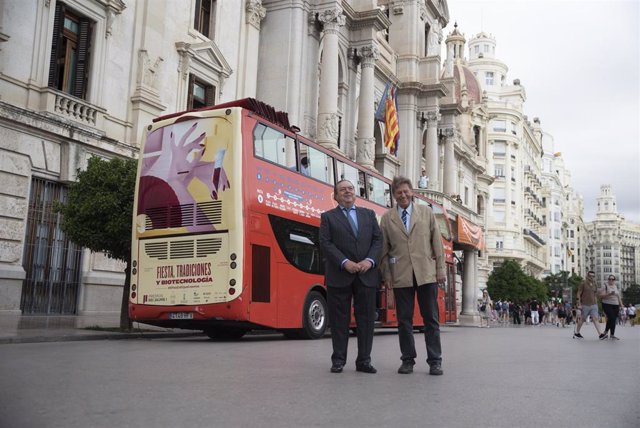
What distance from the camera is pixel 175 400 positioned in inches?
185

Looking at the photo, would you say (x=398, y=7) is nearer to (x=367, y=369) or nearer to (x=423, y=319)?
(x=423, y=319)

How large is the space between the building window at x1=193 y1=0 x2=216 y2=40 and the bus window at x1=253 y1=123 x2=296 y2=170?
1139 centimetres

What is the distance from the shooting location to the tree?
12562mm

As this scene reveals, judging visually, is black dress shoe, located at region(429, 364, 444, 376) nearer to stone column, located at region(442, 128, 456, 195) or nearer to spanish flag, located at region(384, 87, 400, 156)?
spanish flag, located at region(384, 87, 400, 156)

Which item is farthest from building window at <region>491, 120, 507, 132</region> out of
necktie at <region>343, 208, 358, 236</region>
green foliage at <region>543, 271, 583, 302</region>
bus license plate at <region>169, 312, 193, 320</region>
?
necktie at <region>343, 208, 358, 236</region>

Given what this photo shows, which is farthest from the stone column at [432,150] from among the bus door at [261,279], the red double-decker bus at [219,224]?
the bus door at [261,279]

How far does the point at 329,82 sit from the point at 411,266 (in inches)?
840

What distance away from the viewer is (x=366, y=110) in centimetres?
3159

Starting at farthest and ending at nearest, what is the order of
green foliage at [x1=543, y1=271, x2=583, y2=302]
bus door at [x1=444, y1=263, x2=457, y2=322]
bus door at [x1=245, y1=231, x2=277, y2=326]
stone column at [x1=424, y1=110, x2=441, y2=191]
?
1. green foliage at [x1=543, y1=271, x2=583, y2=302]
2. stone column at [x1=424, y1=110, x2=441, y2=191]
3. bus door at [x1=444, y1=263, x2=457, y2=322]
4. bus door at [x1=245, y1=231, x2=277, y2=326]

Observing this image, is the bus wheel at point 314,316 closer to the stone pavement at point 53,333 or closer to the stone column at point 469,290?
the stone pavement at point 53,333

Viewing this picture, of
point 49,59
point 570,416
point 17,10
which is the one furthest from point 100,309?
point 570,416

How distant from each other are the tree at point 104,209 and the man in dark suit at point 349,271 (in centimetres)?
674

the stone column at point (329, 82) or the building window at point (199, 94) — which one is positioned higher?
the stone column at point (329, 82)

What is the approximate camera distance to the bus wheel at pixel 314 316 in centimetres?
1341
